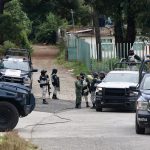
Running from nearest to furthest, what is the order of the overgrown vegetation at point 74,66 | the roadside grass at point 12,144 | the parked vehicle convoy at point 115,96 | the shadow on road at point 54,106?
the roadside grass at point 12,144 < the parked vehicle convoy at point 115,96 < the shadow on road at point 54,106 < the overgrown vegetation at point 74,66

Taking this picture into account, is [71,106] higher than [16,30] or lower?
lower

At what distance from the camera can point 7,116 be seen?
1881 centimetres

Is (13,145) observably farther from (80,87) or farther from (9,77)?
(9,77)

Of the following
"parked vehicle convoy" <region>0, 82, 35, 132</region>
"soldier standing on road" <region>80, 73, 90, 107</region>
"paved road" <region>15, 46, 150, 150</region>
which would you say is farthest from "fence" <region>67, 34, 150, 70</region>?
"parked vehicle convoy" <region>0, 82, 35, 132</region>

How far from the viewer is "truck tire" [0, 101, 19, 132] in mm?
18766

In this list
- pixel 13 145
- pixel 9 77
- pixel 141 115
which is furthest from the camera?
pixel 9 77

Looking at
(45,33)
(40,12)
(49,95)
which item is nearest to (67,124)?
(49,95)

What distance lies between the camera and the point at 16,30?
48156mm

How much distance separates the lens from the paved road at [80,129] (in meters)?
15.8

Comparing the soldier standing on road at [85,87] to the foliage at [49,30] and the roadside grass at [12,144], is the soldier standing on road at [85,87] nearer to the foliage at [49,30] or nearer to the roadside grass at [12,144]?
the roadside grass at [12,144]

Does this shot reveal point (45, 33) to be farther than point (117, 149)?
Yes

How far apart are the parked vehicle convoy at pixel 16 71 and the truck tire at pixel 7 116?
40.4 ft

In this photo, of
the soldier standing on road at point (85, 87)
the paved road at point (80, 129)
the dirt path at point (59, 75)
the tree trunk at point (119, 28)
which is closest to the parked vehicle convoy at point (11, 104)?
the paved road at point (80, 129)

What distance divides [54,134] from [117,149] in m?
4.13
